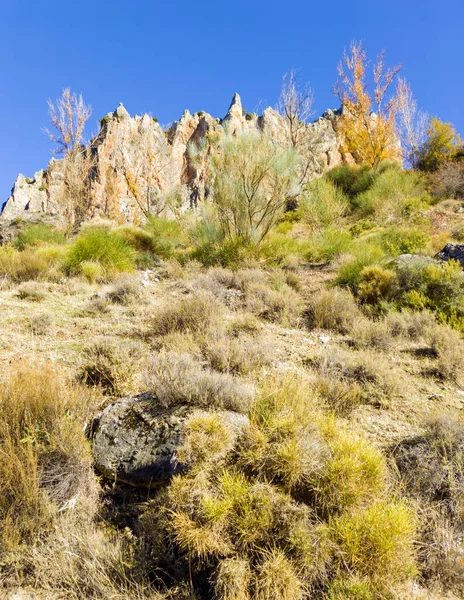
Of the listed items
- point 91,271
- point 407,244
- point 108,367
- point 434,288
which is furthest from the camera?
point 407,244

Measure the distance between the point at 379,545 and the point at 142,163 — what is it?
937 inches

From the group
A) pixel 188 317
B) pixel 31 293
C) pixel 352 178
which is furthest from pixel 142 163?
pixel 188 317

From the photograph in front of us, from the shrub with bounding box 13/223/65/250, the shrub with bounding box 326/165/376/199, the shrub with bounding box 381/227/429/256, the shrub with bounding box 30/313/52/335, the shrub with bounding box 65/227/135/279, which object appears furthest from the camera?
the shrub with bounding box 326/165/376/199

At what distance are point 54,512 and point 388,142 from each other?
78.1 feet

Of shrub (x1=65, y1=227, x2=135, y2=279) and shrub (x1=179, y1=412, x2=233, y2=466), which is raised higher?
shrub (x1=65, y1=227, x2=135, y2=279)

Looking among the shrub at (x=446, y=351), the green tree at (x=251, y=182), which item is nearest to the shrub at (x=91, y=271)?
the green tree at (x=251, y=182)

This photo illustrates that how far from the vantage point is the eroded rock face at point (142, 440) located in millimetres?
2213

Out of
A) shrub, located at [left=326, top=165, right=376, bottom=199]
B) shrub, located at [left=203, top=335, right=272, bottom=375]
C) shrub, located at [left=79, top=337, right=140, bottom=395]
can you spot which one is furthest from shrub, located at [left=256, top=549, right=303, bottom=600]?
shrub, located at [left=326, top=165, right=376, bottom=199]

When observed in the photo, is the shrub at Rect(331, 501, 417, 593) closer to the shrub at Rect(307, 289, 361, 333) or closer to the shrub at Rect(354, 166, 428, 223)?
the shrub at Rect(307, 289, 361, 333)

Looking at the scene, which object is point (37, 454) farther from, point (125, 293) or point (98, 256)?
point (98, 256)

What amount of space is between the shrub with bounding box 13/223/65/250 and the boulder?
12446 millimetres

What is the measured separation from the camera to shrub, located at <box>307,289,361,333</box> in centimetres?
518

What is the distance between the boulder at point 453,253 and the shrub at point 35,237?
1245 cm

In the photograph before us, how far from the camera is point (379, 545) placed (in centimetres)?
164
